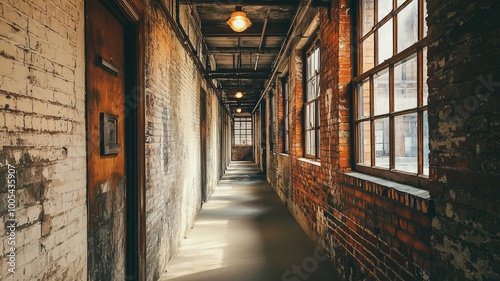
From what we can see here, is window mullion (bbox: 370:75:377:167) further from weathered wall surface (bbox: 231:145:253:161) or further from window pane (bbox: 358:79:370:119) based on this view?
weathered wall surface (bbox: 231:145:253:161)

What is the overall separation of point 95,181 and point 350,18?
280cm

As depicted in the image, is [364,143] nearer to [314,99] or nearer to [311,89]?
[314,99]

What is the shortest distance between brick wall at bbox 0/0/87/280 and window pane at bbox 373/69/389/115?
219cm

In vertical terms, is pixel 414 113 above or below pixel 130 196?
above

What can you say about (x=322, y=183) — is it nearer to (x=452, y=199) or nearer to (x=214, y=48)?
(x=452, y=199)

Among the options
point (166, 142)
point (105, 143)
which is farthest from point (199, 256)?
point (105, 143)

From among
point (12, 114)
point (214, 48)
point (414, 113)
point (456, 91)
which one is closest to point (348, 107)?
point (414, 113)

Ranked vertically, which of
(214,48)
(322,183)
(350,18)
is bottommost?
(322,183)

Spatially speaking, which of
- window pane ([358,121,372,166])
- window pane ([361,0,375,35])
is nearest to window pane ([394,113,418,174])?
window pane ([358,121,372,166])

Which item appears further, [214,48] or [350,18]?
[214,48]

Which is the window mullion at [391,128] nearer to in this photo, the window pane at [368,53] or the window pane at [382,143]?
the window pane at [382,143]

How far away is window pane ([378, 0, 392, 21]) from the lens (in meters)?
2.49

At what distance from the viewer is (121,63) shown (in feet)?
8.29

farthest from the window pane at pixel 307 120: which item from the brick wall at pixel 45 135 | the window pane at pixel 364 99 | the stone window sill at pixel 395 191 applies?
the brick wall at pixel 45 135
